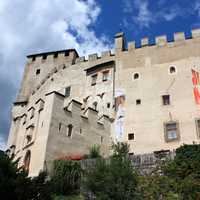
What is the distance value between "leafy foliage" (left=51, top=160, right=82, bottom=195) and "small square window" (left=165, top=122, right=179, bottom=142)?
8.52 metres

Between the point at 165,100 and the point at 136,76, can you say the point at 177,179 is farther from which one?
the point at 136,76

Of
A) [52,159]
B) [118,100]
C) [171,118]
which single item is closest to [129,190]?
[52,159]

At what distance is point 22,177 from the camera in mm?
14023

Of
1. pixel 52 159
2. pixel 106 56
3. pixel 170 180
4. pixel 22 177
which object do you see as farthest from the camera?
pixel 106 56

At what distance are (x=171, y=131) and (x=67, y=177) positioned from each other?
1012 cm

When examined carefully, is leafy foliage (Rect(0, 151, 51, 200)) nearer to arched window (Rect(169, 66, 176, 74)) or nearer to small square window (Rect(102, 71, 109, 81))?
arched window (Rect(169, 66, 176, 74))

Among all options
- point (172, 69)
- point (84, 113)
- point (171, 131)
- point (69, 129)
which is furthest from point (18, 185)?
point (172, 69)

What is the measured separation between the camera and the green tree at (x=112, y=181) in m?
15.8

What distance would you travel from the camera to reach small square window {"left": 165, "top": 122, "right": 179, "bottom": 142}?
85.5 ft

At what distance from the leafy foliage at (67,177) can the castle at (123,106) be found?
3.11 m

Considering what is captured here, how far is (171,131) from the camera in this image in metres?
26.4

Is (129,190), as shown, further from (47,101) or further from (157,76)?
(157,76)

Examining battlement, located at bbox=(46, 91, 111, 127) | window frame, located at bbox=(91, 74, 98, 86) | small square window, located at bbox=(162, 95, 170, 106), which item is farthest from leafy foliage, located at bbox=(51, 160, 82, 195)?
window frame, located at bbox=(91, 74, 98, 86)

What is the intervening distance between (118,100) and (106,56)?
6.42 metres
